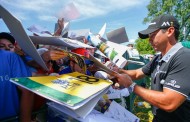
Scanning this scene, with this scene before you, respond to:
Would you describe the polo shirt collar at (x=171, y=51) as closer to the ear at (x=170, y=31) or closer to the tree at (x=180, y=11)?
the ear at (x=170, y=31)

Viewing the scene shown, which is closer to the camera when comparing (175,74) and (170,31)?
(175,74)

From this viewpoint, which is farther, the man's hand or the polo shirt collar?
the polo shirt collar

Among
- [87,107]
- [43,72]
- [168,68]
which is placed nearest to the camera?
[87,107]

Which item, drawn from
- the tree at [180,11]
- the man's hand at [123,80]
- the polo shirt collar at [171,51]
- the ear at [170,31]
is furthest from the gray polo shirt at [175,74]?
the tree at [180,11]

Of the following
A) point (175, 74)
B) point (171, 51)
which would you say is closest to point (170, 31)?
point (171, 51)

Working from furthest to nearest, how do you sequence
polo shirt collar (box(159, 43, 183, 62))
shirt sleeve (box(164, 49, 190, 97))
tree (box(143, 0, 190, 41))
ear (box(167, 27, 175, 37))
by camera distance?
tree (box(143, 0, 190, 41)) → ear (box(167, 27, 175, 37)) → polo shirt collar (box(159, 43, 183, 62)) → shirt sleeve (box(164, 49, 190, 97))

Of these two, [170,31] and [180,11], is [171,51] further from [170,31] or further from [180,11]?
[180,11]

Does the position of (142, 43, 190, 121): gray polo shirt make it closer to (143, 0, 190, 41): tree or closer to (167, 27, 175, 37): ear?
(167, 27, 175, 37): ear

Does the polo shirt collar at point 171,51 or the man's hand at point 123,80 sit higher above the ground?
the polo shirt collar at point 171,51

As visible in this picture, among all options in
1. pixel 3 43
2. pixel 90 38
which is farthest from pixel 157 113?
pixel 3 43

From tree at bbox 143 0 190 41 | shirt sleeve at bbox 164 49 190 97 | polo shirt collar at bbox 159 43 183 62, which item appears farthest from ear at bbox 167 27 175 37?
tree at bbox 143 0 190 41

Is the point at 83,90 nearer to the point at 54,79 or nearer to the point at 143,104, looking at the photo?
the point at 54,79

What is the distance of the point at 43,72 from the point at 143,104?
17.1 ft

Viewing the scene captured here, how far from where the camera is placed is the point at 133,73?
291 cm
